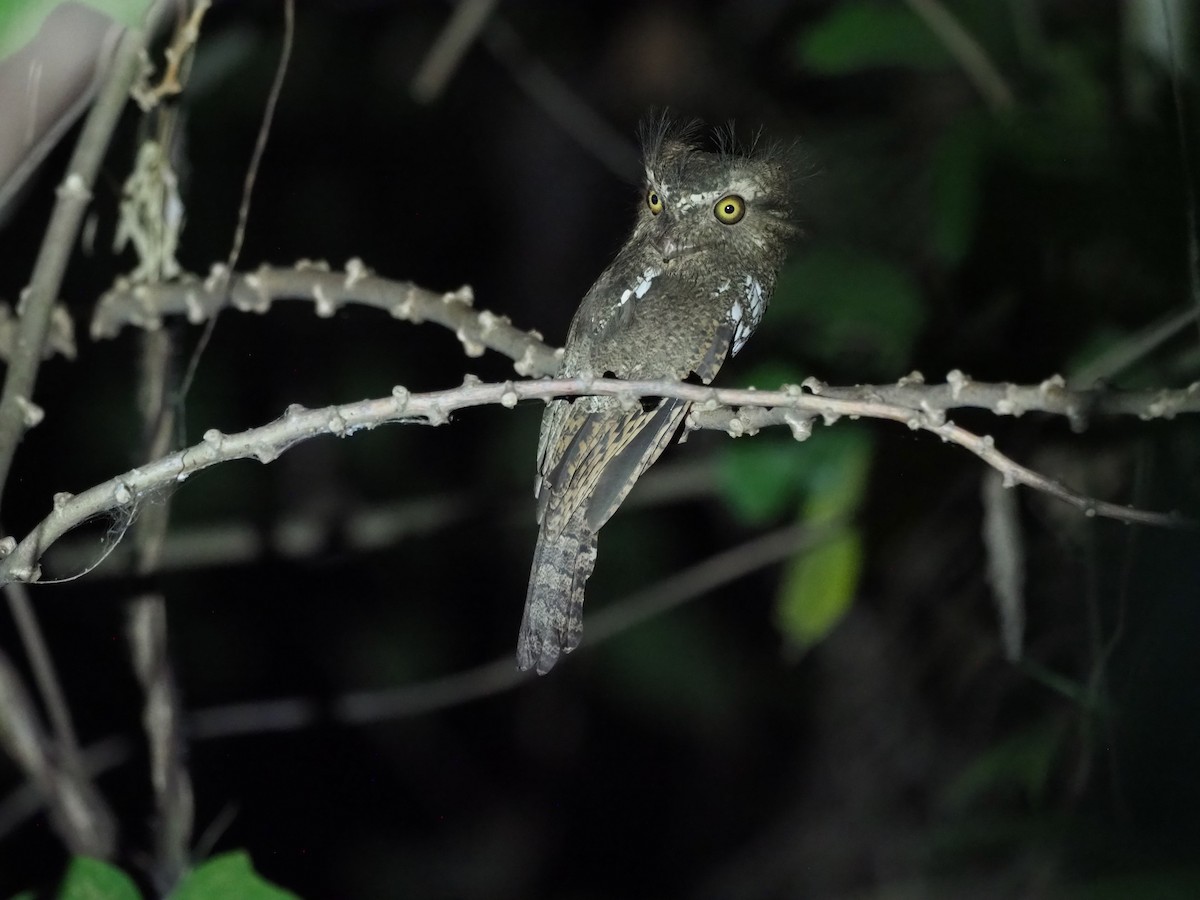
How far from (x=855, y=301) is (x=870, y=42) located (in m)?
0.61

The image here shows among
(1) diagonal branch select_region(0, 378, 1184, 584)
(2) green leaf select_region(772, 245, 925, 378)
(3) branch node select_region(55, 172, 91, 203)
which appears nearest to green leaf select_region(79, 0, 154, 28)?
(1) diagonal branch select_region(0, 378, 1184, 584)

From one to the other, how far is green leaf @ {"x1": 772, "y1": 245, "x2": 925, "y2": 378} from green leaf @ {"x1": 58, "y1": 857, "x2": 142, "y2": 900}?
1.90 m

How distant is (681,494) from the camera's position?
3.77m

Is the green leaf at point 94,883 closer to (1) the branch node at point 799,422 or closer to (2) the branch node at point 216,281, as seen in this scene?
(2) the branch node at point 216,281

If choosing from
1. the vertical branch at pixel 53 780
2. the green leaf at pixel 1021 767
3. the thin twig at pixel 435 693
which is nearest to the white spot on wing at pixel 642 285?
the thin twig at pixel 435 693

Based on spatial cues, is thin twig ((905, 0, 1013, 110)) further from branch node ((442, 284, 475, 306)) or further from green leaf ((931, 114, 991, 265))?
branch node ((442, 284, 475, 306))

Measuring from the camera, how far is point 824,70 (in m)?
2.47

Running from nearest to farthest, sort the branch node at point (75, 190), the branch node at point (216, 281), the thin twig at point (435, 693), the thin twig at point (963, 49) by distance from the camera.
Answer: the branch node at point (75, 190)
the branch node at point (216, 281)
the thin twig at point (963, 49)
the thin twig at point (435, 693)

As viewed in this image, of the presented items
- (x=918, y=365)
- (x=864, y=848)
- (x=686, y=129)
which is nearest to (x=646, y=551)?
(x=864, y=848)

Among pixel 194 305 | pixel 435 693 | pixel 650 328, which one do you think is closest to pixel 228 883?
pixel 194 305

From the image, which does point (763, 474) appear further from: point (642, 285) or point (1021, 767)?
point (1021, 767)

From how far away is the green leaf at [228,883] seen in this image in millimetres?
1499

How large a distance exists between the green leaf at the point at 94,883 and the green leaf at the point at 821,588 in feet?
4.84

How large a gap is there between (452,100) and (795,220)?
3.25 m
